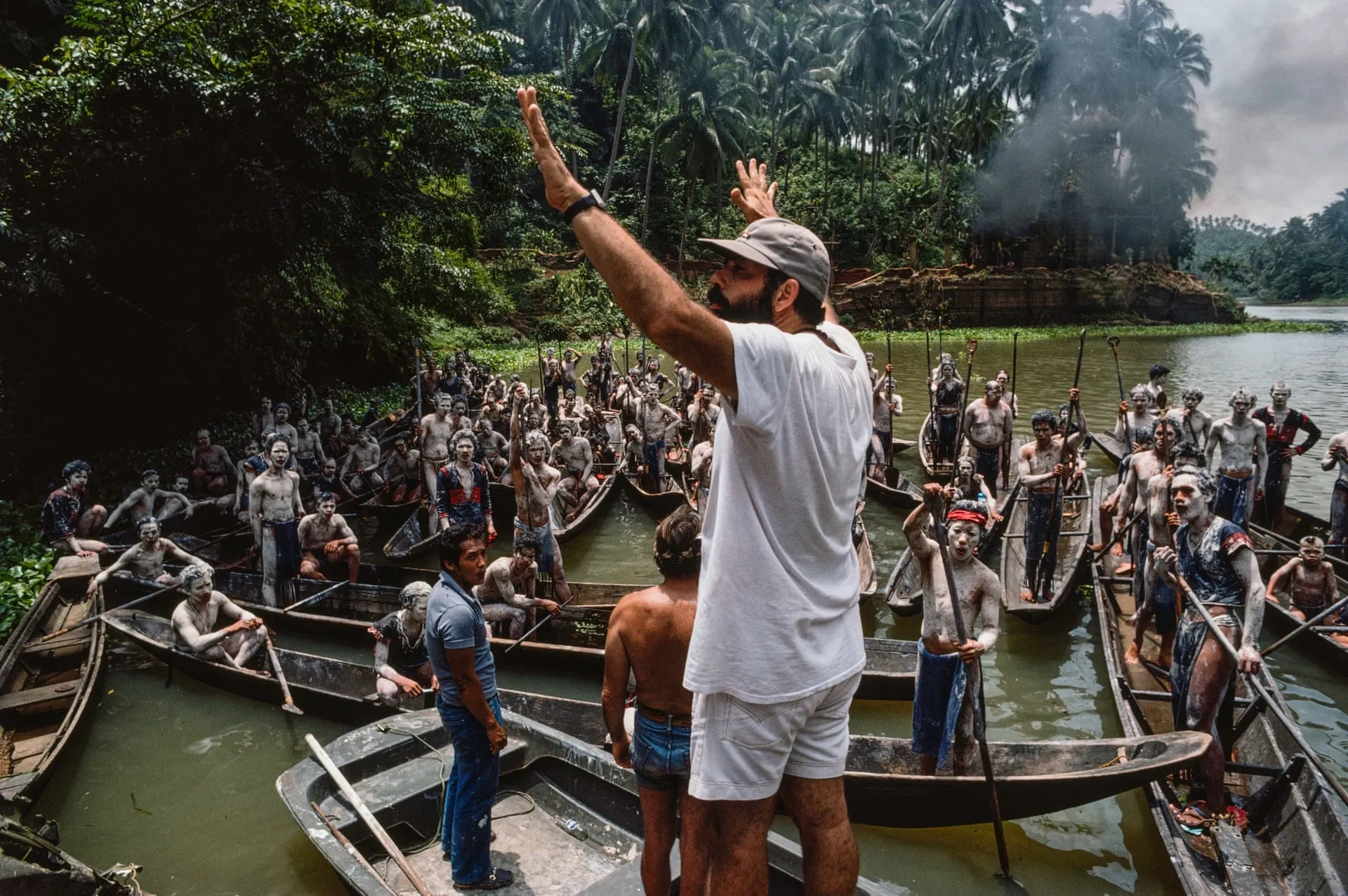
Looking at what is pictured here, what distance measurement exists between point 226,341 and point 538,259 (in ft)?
106

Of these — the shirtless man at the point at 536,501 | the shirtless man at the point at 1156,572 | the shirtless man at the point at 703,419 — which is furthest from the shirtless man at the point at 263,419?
the shirtless man at the point at 1156,572

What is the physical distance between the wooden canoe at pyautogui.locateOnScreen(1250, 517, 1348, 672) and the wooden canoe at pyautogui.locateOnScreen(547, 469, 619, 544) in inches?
347

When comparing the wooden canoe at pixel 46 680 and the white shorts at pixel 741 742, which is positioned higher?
the white shorts at pixel 741 742

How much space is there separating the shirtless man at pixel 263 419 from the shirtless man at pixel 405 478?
8.33 ft

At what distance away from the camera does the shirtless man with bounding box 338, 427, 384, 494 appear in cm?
1501

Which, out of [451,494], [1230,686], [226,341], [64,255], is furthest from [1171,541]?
[226,341]

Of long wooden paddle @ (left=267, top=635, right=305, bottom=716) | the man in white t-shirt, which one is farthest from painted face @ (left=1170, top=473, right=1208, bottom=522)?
long wooden paddle @ (left=267, top=635, right=305, bottom=716)

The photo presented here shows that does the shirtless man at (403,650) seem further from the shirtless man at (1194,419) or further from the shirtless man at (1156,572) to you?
the shirtless man at (1194,419)

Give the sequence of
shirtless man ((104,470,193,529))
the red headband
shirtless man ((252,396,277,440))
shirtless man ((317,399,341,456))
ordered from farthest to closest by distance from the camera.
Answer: shirtless man ((317,399,341,456)) → shirtless man ((252,396,277,440)) → shirtless man ((104,470,193,529)) → the red headband

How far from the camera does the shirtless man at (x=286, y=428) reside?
1402 centimetres

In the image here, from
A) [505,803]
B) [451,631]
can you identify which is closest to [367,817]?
[505,803]

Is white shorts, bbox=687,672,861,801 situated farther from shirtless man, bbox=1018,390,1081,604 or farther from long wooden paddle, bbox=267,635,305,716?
shirtless man, bbox=1018,390,1081,604


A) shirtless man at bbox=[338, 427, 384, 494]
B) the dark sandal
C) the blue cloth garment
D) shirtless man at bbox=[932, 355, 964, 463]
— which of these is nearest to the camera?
the dark sandal

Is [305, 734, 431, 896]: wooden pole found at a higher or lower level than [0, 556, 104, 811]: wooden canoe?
higher
